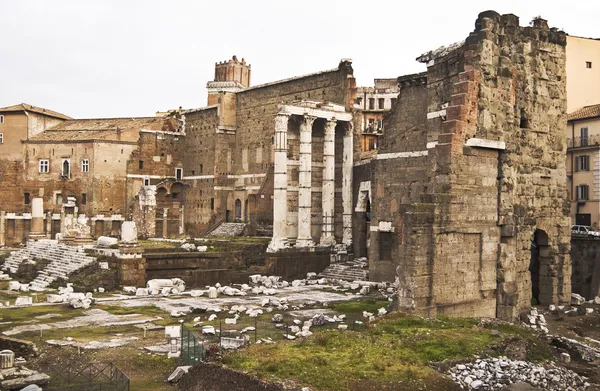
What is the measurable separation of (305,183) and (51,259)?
14027mm

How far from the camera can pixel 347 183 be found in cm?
3912

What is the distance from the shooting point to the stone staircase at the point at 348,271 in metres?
33.9

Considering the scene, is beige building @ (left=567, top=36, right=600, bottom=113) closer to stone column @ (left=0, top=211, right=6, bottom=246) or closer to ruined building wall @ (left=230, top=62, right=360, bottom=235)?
ruined building wall @ (left=230, top=62, right=360, bottom=235)

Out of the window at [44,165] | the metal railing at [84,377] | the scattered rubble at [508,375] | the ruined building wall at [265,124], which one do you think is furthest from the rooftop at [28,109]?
the scattered rubble at [508,375]

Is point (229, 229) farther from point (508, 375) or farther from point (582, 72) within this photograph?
point (508, 375)

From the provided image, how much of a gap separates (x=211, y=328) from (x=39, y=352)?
463cm

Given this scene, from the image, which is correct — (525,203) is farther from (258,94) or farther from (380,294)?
(258,94)

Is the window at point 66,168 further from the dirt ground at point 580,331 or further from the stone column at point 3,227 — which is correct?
the dirt ground at point 580,331

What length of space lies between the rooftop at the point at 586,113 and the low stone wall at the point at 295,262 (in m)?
15.0

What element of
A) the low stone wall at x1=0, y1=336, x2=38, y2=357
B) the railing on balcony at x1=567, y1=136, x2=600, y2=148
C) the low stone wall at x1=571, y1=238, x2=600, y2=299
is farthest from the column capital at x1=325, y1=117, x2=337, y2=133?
the low stone wall at x1=0, y1=336, x2=38, y2=357

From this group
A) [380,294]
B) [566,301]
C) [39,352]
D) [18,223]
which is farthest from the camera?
[18,223]

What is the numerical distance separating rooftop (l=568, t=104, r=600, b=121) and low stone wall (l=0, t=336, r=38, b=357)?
94.9 feet

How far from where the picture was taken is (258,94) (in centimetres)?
4744

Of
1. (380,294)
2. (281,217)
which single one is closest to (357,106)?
(281,217)
